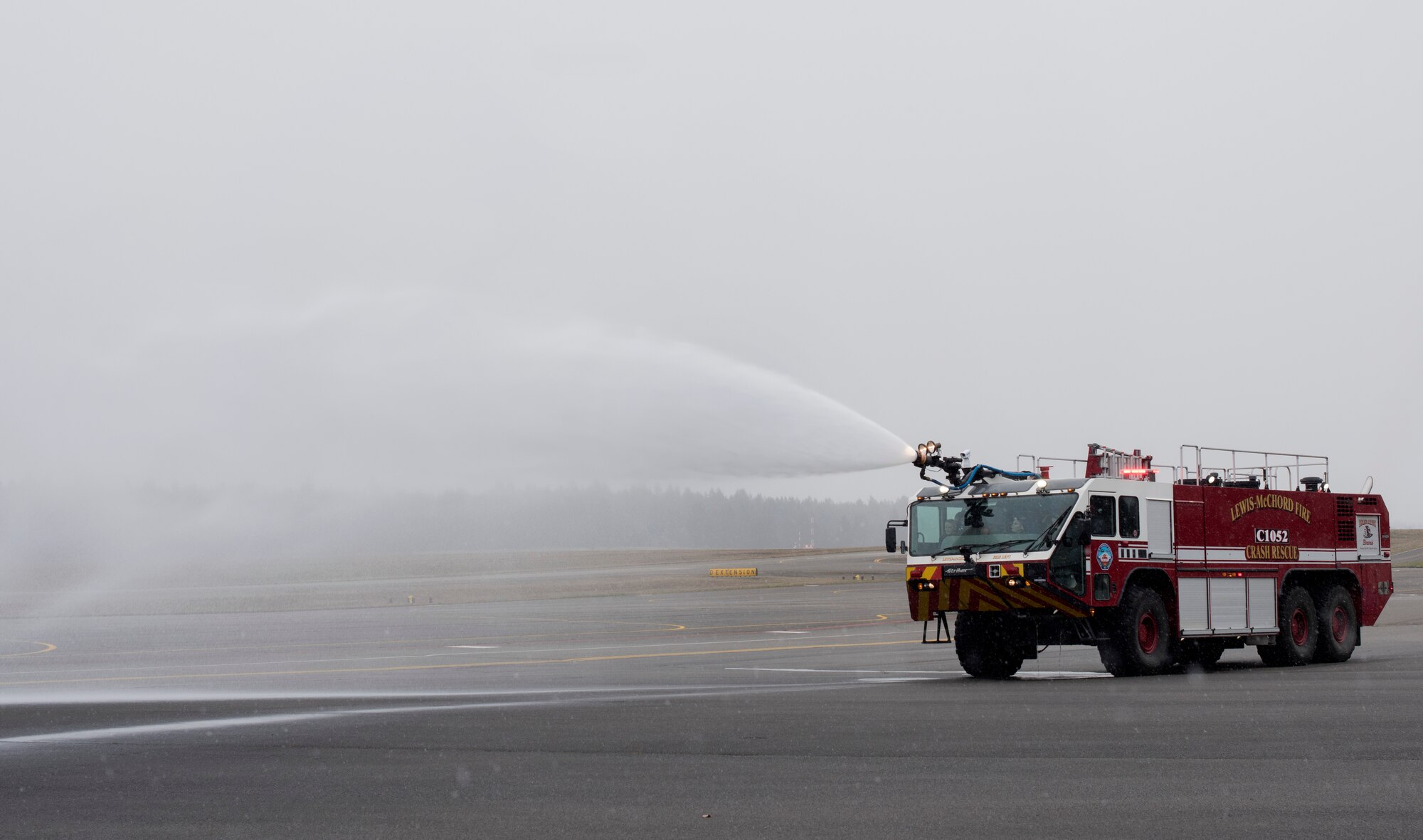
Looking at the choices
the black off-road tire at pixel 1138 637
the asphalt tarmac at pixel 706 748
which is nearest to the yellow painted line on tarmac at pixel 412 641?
the asphalt tarmac at pixel 706 748

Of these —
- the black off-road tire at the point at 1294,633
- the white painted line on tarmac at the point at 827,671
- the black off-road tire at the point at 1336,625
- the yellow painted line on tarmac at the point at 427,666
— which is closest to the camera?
the white painted line on tarmac at the point at 827,671

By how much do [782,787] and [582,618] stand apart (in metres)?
34.2

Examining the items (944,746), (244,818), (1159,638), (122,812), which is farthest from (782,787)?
(1159,638)

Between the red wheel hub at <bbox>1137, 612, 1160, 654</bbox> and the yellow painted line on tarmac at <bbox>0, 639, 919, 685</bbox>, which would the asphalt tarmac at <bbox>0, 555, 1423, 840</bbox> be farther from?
the red wheel hub at <bbox>1137, 612, 1160, 654</bbox>

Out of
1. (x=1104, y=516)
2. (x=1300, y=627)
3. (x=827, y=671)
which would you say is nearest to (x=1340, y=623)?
(x=1300, y=627)

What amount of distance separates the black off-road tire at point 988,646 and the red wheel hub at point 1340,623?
23.8ft

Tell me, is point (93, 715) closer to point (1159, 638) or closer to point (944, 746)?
point (944, 746)

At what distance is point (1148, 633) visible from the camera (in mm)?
23000

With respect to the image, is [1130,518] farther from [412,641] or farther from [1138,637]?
[412,641]

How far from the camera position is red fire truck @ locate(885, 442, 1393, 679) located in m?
21.9

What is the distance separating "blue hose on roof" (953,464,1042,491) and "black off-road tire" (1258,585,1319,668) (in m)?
5.90

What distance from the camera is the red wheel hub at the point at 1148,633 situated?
22.7 m

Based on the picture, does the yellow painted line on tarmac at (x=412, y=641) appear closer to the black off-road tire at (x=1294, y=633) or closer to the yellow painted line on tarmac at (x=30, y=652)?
the yellow painted line on tarmac at (x=30, y=652)

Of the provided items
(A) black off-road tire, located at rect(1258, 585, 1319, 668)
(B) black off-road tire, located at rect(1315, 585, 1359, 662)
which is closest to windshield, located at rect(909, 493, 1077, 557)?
(A) black off-road tire, located at rect(1258, 585, 1319, 668)
